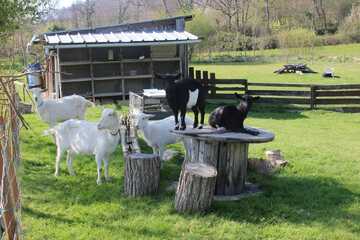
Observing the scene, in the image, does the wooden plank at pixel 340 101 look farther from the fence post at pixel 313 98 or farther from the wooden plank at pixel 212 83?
the wooden plank at pixel 212 83

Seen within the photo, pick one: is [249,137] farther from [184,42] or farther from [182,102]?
[184,42]

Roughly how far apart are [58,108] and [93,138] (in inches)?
142

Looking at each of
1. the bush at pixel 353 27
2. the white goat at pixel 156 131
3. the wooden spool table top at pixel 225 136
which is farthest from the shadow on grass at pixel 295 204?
the bush at pixel 353 27

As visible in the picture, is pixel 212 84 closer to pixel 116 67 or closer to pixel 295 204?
pixel 116 67

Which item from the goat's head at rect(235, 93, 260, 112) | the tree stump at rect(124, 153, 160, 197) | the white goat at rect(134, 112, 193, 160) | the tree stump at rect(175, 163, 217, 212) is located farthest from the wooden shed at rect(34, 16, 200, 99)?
the tree stump at rect(175, 163, 217, 212)

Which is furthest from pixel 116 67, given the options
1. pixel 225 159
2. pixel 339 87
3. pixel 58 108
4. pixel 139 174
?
pixel 225 159

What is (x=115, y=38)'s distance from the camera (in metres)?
18.8

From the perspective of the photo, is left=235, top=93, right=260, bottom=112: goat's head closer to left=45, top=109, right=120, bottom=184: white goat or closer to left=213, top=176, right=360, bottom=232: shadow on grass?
left=213, top=176, right=360, bottom=232: shadow on grass

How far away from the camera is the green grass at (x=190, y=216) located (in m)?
6.04

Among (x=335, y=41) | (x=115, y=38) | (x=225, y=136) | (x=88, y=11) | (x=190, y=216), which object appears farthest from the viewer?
(x=88, y=11)

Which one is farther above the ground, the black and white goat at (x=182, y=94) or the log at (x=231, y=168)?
the black and white goat at (x=182, y=94)

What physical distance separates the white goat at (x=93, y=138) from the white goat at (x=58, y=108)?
2624mm

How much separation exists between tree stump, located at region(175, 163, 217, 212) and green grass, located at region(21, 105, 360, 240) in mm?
154

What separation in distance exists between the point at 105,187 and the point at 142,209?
117 centimetres
